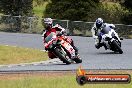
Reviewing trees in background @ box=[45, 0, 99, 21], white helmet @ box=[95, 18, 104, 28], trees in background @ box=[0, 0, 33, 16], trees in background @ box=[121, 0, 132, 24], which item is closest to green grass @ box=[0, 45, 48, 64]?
white helmet @ box=[95, 18, 104, 28]

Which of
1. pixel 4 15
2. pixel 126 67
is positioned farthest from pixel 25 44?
pixel 126 67

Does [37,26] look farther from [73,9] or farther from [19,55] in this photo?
[19,55]

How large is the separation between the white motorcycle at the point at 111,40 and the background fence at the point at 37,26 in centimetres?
1126

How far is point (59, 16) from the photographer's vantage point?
4116cm

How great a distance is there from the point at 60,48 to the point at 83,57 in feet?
10.9

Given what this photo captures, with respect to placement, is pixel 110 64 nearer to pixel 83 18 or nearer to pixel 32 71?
pixel 32 71

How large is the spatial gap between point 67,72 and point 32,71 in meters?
1.13

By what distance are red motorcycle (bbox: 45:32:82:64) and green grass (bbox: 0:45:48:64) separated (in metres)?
2.40

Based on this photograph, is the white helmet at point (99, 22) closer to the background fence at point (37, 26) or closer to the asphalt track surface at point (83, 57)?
the asphalt track surface at point (83, 57)

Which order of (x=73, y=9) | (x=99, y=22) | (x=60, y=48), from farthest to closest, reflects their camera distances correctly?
1. (x=73, y=9)
2. (x=99, y=22)
3. (x=60, y=48)

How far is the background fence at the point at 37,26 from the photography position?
36469 millimetres

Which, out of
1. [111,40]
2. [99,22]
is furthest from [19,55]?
[111,40]

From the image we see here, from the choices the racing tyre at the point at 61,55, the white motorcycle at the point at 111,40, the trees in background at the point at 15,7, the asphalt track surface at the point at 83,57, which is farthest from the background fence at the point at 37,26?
the racing tyre at the point at 61,55

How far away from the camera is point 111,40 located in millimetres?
24344
